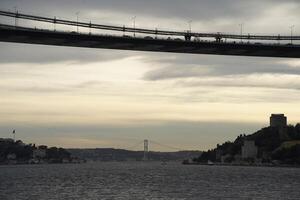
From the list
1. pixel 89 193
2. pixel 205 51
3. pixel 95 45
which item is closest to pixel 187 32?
pixel 205 51

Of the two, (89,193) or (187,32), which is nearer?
(187,32)

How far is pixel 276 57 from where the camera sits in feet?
239

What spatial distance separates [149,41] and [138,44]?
1.05 m

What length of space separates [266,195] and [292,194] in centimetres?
339

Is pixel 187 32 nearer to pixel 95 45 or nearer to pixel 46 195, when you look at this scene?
pixel 95 45

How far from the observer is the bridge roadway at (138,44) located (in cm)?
5822

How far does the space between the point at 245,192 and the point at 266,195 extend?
4.55 m

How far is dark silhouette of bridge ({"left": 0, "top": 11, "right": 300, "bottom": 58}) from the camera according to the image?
58.4 metres

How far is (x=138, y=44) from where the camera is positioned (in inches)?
2516

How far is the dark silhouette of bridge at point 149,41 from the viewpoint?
58.4m

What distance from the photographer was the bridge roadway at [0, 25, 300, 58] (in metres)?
58.2

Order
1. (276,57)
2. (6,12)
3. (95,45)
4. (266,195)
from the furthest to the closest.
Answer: (276,57)
(266,195)
(95,45)
(6,12)

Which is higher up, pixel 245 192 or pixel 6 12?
pixel 6 12

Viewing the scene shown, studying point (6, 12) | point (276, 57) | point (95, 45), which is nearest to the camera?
point (6, 12)
